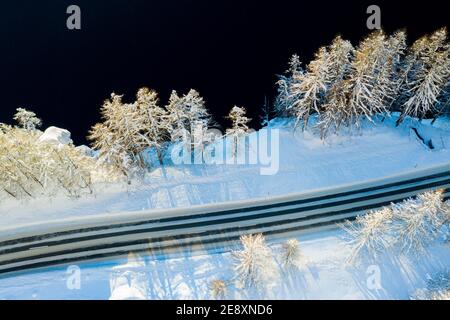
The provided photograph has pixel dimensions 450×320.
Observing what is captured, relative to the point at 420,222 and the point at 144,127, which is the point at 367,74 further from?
the point at 144,127

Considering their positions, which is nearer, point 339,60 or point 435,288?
point 435,288

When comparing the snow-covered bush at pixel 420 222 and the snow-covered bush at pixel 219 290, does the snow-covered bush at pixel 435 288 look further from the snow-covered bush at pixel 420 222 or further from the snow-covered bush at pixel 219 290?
the snow-covered bush at pixel 219 290

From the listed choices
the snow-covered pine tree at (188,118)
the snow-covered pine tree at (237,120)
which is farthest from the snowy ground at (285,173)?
the snow-covered pine tree at (237,120)

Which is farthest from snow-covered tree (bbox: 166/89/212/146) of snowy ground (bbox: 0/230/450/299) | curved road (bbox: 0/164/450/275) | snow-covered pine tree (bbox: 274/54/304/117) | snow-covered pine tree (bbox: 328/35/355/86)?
snow-covered pine tree (bbox: 328/35/355/86)

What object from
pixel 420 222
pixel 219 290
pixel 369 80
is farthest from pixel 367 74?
pixel 219 290

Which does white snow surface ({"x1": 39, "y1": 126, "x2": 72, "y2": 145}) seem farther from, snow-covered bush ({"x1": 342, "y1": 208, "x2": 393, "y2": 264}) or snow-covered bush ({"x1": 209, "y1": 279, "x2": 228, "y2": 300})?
snow-covered bush ({"x1": 342, "y1": 208, "x2": 393, "y2": 264})
